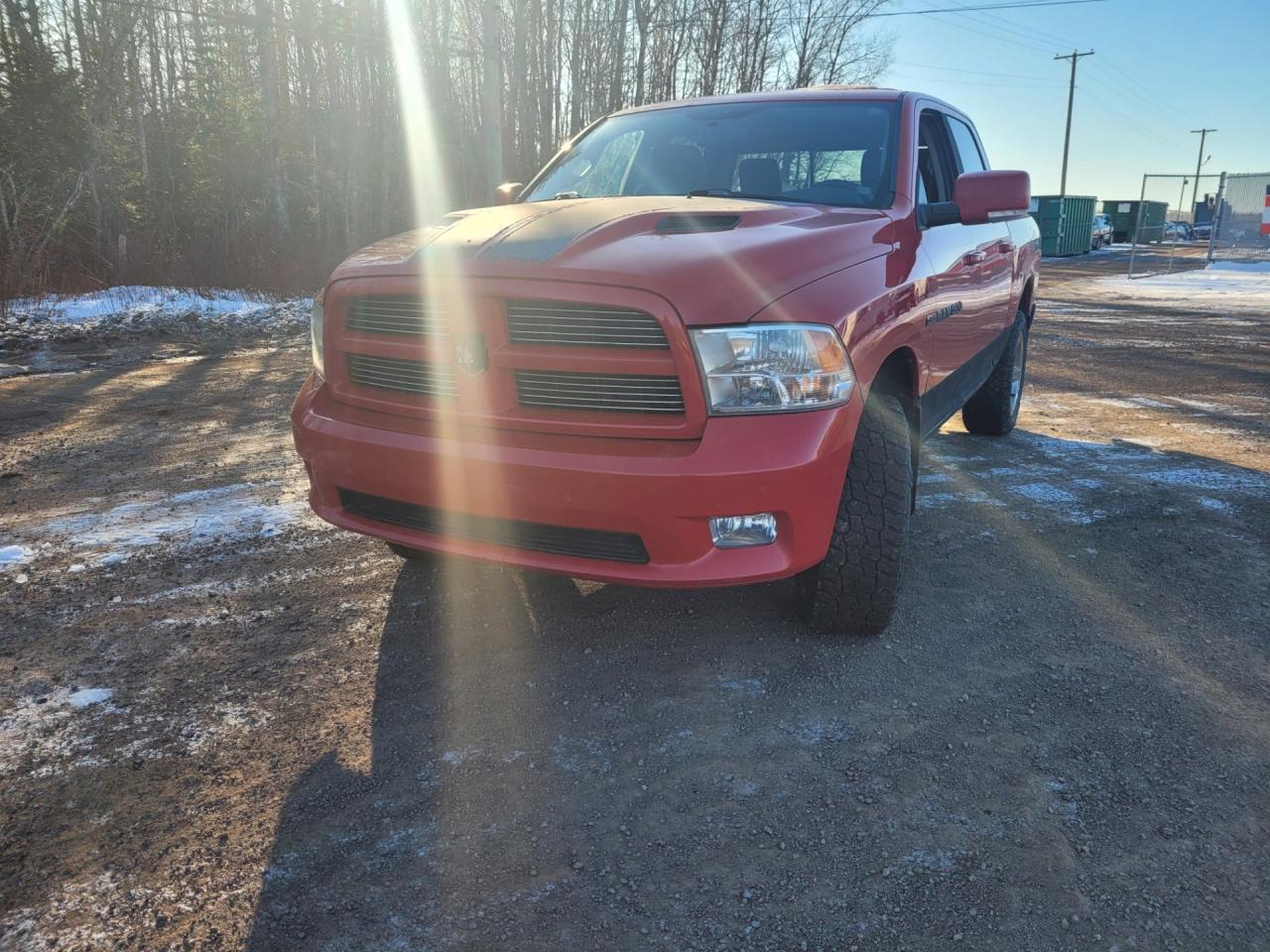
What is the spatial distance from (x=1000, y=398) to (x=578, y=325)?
3.98 m

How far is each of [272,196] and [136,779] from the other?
18117 mm

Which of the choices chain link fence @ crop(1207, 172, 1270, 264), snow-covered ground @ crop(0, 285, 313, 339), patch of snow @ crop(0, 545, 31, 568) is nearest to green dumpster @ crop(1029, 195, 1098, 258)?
chain link fence @ crop(1207, 172, 1270, 264)

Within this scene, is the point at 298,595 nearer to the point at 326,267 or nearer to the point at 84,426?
the point at 84,426

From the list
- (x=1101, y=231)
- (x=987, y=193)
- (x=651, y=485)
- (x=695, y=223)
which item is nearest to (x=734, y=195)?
(x=695, y=223)

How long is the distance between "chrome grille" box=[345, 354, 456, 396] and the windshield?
1.34m

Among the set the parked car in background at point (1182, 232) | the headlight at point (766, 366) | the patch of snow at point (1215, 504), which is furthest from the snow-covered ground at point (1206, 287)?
the parked car in background at point (1182, 232)

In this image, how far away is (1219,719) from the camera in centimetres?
234

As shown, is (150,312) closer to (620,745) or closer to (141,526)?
(141,526)

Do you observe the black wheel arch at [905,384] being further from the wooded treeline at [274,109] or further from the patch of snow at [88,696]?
the wooded treeline at [274,109]

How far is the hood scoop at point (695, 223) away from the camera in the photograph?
102 inches

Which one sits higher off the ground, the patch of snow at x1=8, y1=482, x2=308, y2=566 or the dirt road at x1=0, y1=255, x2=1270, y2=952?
the patch of snow at x1=8, y1=482, x2=308, y2=566

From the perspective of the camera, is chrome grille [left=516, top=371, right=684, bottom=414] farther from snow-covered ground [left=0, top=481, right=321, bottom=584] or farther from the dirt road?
snow-covered ground [left=0, top=481, right=321, bottom=584]

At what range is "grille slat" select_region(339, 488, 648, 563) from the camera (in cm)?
235

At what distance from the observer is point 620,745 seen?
88.7 inches
